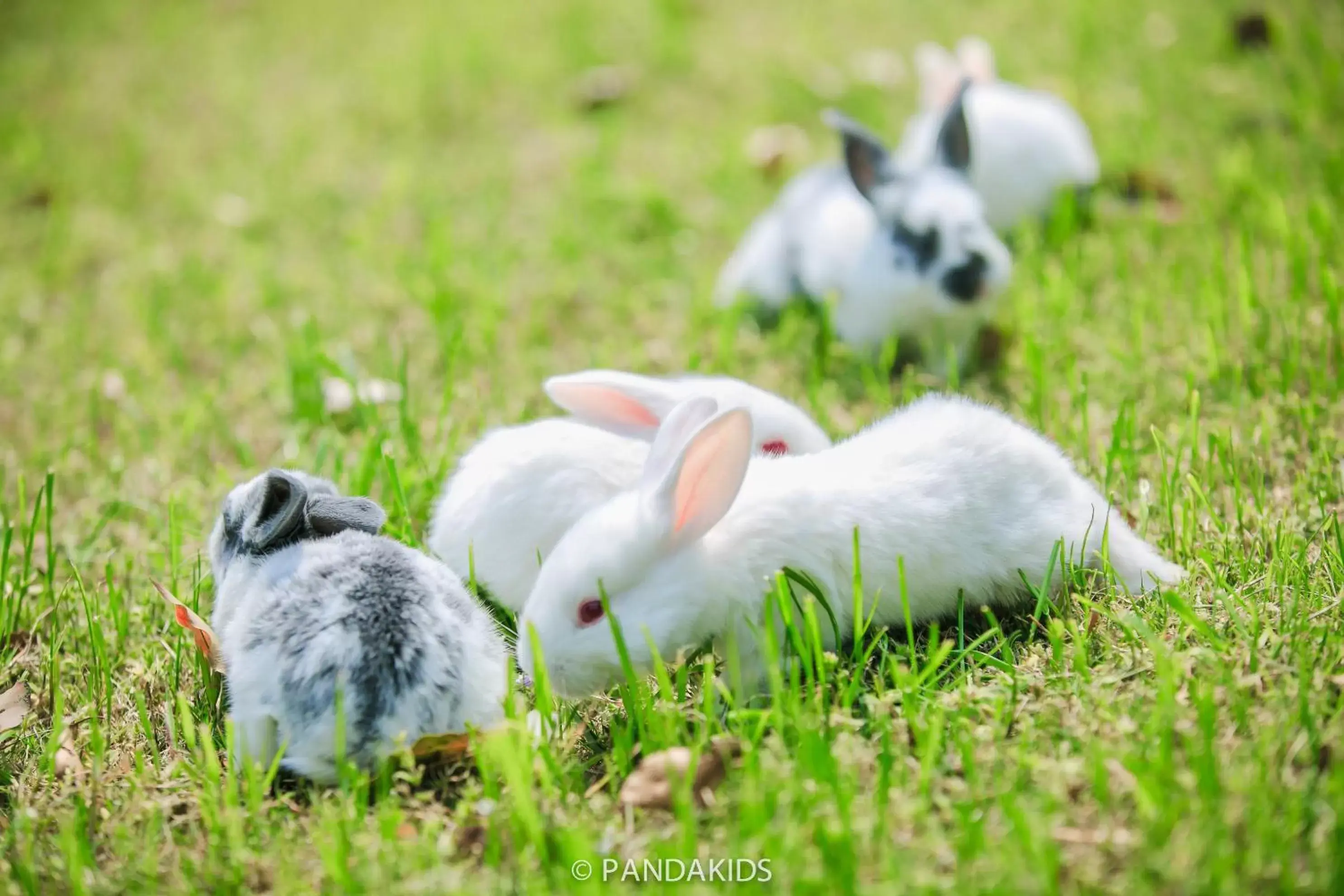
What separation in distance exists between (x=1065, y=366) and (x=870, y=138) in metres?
0.98

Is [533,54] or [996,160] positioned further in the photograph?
[533,54]

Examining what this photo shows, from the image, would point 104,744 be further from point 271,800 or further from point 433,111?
point 433,111

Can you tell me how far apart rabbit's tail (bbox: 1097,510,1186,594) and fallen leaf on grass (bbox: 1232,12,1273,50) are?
4.12 meters

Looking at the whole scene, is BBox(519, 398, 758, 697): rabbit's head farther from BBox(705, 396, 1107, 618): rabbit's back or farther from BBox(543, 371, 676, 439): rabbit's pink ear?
BBox(543, 371, 676, 439): rabbit's pink ear

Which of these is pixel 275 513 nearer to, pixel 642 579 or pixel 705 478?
pixel 642 579

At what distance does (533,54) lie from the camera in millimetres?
6453

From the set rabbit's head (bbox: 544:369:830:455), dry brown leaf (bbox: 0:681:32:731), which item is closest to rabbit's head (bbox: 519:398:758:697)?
rabbit's head (bbox: 544:369:830:455)

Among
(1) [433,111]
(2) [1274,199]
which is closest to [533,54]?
(1) [433,111]

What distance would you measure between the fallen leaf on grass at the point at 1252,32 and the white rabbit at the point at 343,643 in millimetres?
4923

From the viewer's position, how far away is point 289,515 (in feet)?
7.47

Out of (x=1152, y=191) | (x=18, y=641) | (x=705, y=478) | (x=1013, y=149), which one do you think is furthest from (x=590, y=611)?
(x=1152, y=191)

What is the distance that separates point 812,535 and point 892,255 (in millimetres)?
1628

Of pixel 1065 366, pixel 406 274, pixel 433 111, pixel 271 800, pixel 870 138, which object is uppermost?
pixel 433 111

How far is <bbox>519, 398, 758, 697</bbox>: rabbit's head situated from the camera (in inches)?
80.7
